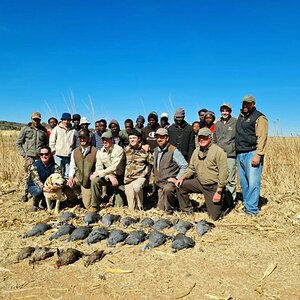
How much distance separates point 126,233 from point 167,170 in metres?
1.84

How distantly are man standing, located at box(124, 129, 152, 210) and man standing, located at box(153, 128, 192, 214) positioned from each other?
322mm

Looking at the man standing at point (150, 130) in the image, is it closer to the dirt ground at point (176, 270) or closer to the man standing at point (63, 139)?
the man standing at point (63, 139)

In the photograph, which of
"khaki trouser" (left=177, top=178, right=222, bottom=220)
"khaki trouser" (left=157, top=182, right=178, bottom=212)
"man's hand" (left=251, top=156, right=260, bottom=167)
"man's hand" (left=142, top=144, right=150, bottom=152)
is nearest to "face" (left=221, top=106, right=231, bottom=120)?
"man's hand" (left=251, top=156, right=260, bottom=167)

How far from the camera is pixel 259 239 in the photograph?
5.29 m

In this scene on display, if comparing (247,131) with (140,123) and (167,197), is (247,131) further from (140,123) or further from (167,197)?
(140,123)

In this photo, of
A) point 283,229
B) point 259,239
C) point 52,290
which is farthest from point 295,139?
point 52,290

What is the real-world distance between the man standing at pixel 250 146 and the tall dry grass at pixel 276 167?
71.2 inches

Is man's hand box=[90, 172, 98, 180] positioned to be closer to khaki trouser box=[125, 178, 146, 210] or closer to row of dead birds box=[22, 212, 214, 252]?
khaki trouser box=[125, 178, 146, 210]

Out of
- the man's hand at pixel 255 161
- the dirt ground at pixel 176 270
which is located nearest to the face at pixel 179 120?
the man's hand at pixel 255 161

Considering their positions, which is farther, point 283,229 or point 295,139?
point 295,139

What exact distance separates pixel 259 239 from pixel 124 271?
235cm

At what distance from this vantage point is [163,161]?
6754 mm

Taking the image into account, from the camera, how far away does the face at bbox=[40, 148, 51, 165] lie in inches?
277

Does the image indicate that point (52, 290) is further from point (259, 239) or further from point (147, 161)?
point (147, 161)
